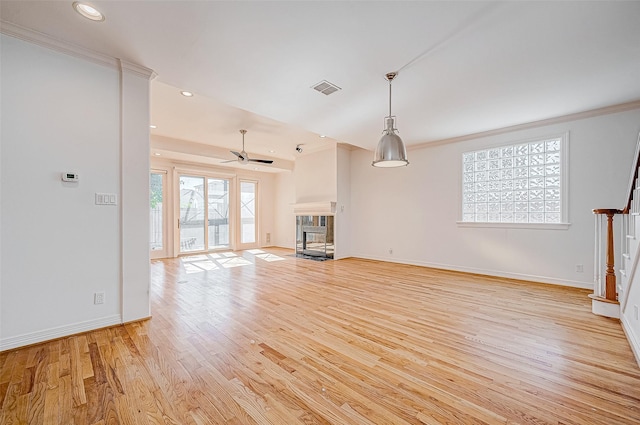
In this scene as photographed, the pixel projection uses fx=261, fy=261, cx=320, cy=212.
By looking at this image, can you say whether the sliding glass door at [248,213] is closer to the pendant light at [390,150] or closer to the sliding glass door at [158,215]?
the sliding glass door at [158,215]

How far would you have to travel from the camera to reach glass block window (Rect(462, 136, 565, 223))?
14.1 ft

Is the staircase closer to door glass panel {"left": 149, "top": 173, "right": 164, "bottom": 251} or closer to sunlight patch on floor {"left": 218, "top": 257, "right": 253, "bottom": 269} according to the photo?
sunlight patch on floor {"left": 218, "top": 257, "right": 253, "bottom": 269}

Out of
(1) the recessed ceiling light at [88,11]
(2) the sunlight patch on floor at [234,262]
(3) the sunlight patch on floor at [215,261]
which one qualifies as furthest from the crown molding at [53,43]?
(2) the sunlight patch on floor at [234,262]

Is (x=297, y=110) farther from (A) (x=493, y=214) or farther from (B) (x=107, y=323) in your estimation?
(A) (x=493, y=214)

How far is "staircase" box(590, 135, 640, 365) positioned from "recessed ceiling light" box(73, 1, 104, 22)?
4.82m

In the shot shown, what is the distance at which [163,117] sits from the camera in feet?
15.0

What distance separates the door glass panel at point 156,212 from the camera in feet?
22.4

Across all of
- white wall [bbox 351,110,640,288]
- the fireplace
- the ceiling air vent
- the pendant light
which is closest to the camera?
the pendant light

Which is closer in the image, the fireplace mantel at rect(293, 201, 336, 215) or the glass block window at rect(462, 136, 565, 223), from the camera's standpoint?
the glass block window at rect(462, 136, 565, 223)

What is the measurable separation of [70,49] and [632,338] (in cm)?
558

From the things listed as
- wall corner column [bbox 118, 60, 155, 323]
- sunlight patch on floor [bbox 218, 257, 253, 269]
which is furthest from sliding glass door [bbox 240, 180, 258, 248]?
wall corner column [bbox 118, 60, 155, 323]

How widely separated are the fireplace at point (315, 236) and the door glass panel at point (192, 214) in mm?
2873

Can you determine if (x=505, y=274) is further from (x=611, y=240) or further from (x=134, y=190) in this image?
(x=134, y=190)

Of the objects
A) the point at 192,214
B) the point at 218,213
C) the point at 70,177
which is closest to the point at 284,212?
the point at 218,213
